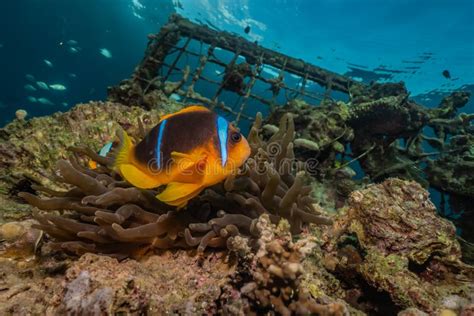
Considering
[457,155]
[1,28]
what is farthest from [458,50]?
[1,28]

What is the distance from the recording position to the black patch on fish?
1657 mm

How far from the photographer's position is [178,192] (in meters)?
1.65

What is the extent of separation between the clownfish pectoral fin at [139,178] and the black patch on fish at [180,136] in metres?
0.06

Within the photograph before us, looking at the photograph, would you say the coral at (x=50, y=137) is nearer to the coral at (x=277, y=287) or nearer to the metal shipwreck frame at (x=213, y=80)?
the metal shipwreck frame at (x=213, y=80)

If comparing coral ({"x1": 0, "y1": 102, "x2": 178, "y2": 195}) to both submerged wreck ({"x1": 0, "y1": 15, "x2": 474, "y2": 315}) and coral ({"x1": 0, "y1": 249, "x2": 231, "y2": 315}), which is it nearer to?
submerged wreck ({"x1": 0, "y1": 15, "x2": 474, "y2": 315})

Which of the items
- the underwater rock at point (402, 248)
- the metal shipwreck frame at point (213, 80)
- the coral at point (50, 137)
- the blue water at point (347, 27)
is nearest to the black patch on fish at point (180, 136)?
the underwater rock at point (402, 248)

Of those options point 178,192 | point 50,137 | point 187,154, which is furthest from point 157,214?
point 50,137

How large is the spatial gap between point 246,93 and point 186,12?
24416 mm

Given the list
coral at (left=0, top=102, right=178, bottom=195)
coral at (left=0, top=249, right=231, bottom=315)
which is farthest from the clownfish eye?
coral at (left=0, top=102, right=178, bottom=195)

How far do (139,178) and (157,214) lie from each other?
592 millimetres

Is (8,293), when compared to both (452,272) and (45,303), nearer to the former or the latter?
(45,303)

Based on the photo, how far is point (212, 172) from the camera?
1.61 metres

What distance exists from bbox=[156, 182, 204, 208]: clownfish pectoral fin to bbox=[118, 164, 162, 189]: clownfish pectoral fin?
11 cm

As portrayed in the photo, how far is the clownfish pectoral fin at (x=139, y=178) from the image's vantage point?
1.73m
